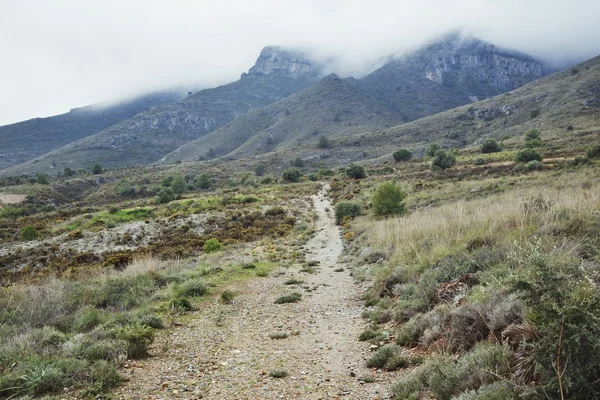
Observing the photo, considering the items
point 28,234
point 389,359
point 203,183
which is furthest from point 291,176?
point 389,359

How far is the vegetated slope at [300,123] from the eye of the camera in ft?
493

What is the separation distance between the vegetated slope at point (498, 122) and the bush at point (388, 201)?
67.2 metres

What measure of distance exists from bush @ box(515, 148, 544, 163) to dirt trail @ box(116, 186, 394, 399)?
4466cm

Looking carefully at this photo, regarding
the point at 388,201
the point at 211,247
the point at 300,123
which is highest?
the point at 300,123

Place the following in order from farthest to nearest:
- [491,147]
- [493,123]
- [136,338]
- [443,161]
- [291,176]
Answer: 1. [493,123]
2. [291,176]
3. [491,147]
4. [443,161]
5. [136,338]

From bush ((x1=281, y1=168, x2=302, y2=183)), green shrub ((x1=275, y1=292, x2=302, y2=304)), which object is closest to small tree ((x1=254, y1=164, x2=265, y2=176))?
bush ((x1=281, y1=168, x2=302, y2=183))

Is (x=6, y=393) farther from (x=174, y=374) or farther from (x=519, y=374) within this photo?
(x=519, y=374)

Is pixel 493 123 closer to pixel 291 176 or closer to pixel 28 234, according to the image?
pixel 291 176

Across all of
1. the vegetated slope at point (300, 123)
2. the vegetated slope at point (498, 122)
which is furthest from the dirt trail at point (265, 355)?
the vegetated slope at point (300, 123)

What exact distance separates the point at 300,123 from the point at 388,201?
473 ft

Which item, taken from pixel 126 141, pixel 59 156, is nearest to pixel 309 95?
pixel 126 141

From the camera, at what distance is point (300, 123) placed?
165 meters

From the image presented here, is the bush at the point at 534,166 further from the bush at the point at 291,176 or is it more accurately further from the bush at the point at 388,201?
the bush at the point at 291,176

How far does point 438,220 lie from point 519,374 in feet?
29.9
